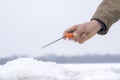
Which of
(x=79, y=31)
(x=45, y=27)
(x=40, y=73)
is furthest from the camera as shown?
(x=45, y=27)

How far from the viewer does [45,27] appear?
5.47ft

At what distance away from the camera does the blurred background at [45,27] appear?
1.65 m

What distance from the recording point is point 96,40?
66.2 inches

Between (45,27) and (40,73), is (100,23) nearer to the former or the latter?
(40,73)

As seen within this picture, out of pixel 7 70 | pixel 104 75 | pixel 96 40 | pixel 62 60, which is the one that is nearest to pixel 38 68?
pixel 7 70

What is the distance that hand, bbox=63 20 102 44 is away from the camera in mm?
956

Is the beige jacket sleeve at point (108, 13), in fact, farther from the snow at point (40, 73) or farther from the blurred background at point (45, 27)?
the blurred background at point (45, 27)

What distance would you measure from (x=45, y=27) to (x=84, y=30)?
0.72 metres

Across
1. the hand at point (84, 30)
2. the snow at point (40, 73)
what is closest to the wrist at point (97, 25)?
the hand at point (84, 30)

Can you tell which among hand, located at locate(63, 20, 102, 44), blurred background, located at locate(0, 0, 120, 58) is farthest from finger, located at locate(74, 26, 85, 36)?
blurred background, located at locate(0, 0, 120, 58)

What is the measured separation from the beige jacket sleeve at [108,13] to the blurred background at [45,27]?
65 cm

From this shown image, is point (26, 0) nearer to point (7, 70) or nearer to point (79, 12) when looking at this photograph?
point (79, 12)

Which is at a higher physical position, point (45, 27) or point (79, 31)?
point (45, 27)

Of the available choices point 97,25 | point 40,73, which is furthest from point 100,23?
point 40,73
